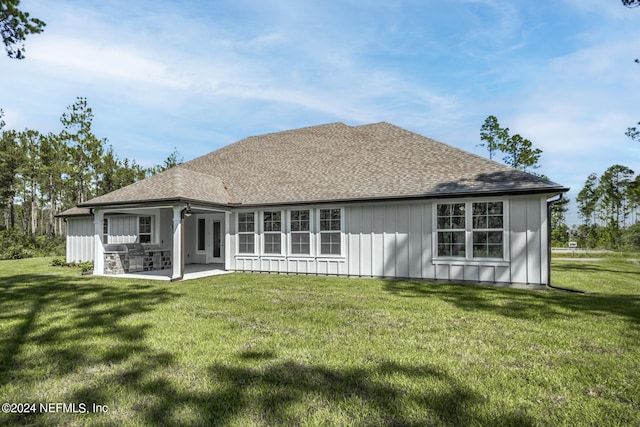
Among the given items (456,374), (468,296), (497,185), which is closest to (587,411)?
(456,374)

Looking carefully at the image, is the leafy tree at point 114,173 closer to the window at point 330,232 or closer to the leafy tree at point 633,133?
the window at point 330,232

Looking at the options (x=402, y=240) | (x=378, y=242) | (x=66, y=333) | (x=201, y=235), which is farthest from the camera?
(x=201, y=235)

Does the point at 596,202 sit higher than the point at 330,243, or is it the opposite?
the point at 596,202

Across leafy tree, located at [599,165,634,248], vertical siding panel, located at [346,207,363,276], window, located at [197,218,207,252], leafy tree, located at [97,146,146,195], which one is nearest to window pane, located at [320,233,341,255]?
vertical siding panel, located at [346,207,363,276]

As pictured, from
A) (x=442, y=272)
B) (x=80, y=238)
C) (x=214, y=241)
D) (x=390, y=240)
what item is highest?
(x=390, y=240)

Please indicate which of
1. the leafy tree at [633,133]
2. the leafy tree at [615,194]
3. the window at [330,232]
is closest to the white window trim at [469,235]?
the window at [330,232]

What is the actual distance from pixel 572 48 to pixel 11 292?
770 inches

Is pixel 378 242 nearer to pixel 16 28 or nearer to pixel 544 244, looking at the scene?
pixel 544 244

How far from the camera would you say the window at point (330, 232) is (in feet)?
40.8

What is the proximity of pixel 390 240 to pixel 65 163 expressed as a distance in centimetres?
3341

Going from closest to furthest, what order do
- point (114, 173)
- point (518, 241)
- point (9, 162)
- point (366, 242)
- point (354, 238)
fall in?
point (518, 241)
point (366, 242)
point (354, 238)
point (114, 173)
point (9, 162)

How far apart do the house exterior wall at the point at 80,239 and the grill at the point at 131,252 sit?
18.8 feet

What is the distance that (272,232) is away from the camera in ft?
44.6

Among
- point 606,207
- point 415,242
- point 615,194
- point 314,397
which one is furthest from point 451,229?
point 606,207
